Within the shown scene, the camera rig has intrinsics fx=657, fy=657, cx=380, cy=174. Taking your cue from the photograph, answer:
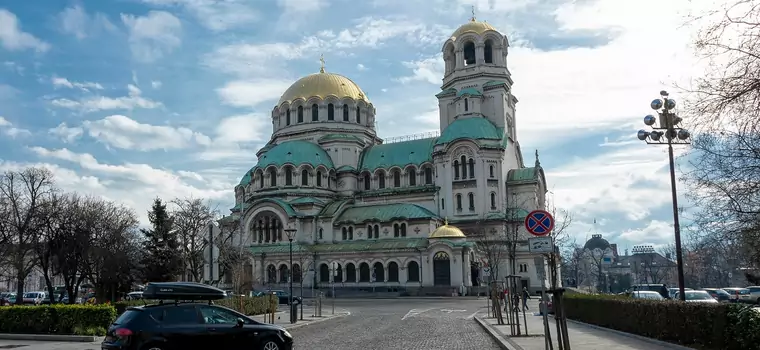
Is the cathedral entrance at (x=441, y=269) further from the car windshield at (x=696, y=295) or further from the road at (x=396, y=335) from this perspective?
the road at (x=396, y=335)

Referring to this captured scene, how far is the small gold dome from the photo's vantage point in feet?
253

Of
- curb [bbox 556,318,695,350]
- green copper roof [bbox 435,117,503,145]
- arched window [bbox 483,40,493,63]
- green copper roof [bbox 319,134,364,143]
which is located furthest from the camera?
green copper roof [bbox 319,134,364,143]

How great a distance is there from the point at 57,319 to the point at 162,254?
25012mm

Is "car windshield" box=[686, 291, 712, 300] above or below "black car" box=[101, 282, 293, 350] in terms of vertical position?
below

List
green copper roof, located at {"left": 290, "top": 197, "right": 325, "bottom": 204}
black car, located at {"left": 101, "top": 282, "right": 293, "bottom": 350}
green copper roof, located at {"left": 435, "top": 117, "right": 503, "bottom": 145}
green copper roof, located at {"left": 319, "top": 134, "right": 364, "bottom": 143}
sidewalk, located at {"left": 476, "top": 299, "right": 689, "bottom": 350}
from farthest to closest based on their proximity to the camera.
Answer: green copper roof, located at {"left": 319, "top": 134, "right": 364, "bottom": 143}
green copper roof, located at {"left": 290, "top": 197, "right": 325, "bottom": 204}
green copper roof, located at {"left": 435, "top": 117, "right": 503, "bottom": 145}
sidewalk, located at {"left": 476, "top": 299, "right": 689, "bottom": 350}
black car, located at {"left": 101, "top": 282, "right": 293, "bottom": 350}

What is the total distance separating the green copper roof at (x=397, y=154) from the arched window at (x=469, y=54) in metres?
10.5

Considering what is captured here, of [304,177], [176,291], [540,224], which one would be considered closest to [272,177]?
[304,177]

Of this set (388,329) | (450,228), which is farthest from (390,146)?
(388,329)

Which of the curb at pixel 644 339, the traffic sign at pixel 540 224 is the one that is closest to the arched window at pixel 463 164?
the curb at pixel 644 339

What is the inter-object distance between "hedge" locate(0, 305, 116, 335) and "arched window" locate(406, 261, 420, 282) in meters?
47.0

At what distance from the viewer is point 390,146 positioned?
84.9 m

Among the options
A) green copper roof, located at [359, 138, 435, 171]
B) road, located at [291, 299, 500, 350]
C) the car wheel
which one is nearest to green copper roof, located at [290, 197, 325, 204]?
green copper roof, located at [359, 138, 435, 171]

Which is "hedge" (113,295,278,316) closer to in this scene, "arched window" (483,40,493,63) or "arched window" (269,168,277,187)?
"arched window" (269,168,277,187)

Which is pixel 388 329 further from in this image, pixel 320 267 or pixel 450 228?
pixel 320 267
